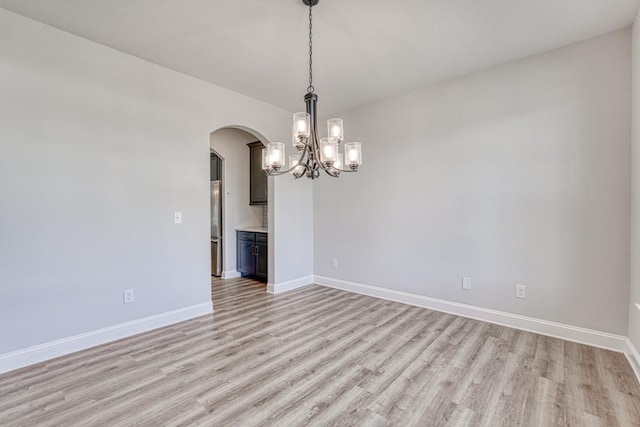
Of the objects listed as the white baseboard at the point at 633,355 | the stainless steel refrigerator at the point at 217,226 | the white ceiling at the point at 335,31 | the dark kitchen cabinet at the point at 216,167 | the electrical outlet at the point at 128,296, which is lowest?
the white baseboard at the point at 633,355

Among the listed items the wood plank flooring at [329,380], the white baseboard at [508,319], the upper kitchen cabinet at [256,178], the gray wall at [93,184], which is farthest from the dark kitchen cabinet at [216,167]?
the white baseboard at [508,319]

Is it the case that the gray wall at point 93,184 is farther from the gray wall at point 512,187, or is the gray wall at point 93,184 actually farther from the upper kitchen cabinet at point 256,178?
the gray wall at point 512,187

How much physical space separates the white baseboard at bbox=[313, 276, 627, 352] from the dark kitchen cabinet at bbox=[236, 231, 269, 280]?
1.46 m

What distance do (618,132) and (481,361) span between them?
2232mm

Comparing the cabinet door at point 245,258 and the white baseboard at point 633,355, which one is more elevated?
the cabinet door at point 245,258

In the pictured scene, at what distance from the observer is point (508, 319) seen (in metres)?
3.00

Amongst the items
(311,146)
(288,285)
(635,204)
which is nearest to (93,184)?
(311,146)

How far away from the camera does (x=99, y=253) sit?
2.66 metres

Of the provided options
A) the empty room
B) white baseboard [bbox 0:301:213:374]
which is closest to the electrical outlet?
the empty room

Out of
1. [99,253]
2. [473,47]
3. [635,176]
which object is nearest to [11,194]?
[99,253]

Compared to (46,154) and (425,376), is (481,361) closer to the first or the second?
(425,376)

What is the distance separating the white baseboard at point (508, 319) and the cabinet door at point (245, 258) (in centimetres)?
173

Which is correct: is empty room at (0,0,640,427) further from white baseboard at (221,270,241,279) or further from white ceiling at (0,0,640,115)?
white baseboard at (221,270,241,279)

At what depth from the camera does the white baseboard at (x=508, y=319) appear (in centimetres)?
253
